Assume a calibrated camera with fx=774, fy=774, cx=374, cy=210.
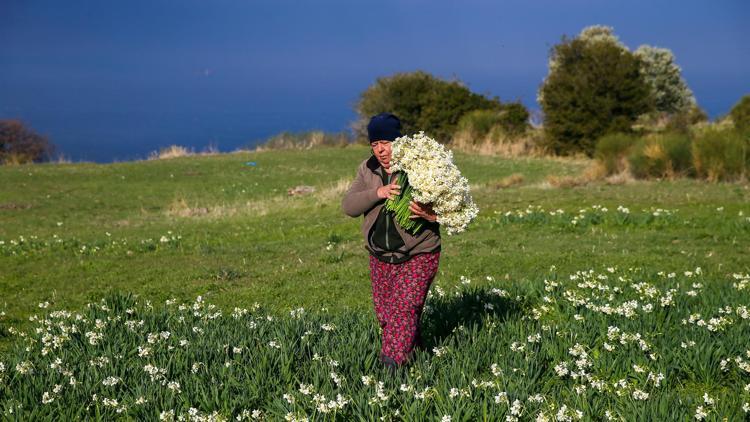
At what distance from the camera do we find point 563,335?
6613 millimetres

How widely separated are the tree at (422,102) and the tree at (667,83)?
17.2m

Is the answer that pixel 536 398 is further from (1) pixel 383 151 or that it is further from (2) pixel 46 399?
(2) pixel 46 399

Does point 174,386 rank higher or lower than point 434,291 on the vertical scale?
lower

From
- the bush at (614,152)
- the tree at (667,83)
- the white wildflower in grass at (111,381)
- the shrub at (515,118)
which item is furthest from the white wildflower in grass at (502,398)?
the tree at (667,83)

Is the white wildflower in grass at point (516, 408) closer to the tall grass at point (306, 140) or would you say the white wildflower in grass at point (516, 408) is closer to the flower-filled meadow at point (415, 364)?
the flower-filled meadow at point (415, 364)

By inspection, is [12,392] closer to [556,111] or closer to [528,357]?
[528,357]

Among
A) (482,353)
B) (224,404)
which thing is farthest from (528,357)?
(224,404)

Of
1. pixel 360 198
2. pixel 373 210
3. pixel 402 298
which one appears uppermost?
pixel 360 198

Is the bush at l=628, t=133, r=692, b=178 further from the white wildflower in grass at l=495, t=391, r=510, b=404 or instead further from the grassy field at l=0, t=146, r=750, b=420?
the white wildflower in grass at l=495, t=391, r=510, b=404

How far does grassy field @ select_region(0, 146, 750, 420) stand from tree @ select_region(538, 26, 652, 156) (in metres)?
14.4

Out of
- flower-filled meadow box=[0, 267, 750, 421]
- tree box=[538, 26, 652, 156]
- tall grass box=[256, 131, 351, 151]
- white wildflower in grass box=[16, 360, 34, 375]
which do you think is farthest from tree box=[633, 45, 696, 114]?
white wildflower in grass box=[16, 360, 34, 375]

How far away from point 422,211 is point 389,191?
29 centimetres

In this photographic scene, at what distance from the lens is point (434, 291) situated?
8.92 metres

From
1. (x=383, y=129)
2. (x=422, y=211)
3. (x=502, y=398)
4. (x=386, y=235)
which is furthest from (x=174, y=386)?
(x=383, y=129)
